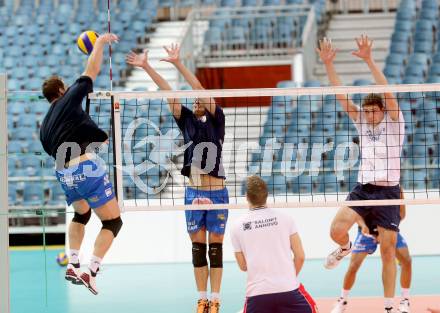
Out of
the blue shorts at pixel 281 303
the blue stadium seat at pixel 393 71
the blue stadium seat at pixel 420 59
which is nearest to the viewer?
the blue shorts at pixel 281 303

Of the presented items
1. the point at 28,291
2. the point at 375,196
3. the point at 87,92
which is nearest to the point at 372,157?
the point at 375,196

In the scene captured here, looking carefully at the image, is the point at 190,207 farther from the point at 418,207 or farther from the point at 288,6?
the point at 288,6

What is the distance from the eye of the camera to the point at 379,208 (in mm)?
8570

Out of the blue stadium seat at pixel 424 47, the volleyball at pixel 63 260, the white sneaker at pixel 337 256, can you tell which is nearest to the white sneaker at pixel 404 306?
the white sneaker at pixel 337 256

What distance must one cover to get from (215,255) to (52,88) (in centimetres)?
210

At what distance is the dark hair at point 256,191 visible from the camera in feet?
21.5

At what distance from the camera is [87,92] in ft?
→ 26.0

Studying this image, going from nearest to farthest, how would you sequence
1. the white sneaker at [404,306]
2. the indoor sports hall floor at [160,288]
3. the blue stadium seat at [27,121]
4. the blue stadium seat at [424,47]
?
1. the white sneaker at [404,306]
2. the indoor sports hall floor at [160,288]
3. the blue stadium seat at [27,121]
4. the blue stadium seat at [424,47]

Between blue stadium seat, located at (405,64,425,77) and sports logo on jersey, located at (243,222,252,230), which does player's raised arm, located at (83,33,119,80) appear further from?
blue stadium seat, located at (405,64,425,77)

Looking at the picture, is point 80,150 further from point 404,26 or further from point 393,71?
point 404,26

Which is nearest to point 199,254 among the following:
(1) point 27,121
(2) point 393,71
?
(2) point 393,71

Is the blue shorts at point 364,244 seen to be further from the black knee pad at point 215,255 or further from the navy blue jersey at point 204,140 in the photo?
the navy blue jersey at point 204,140

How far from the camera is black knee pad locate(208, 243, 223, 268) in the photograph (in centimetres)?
862

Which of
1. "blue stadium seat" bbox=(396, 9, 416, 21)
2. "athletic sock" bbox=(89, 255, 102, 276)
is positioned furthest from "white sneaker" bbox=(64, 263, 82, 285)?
"blue stadium seat" bbox=(396, 9, 416, 21)
